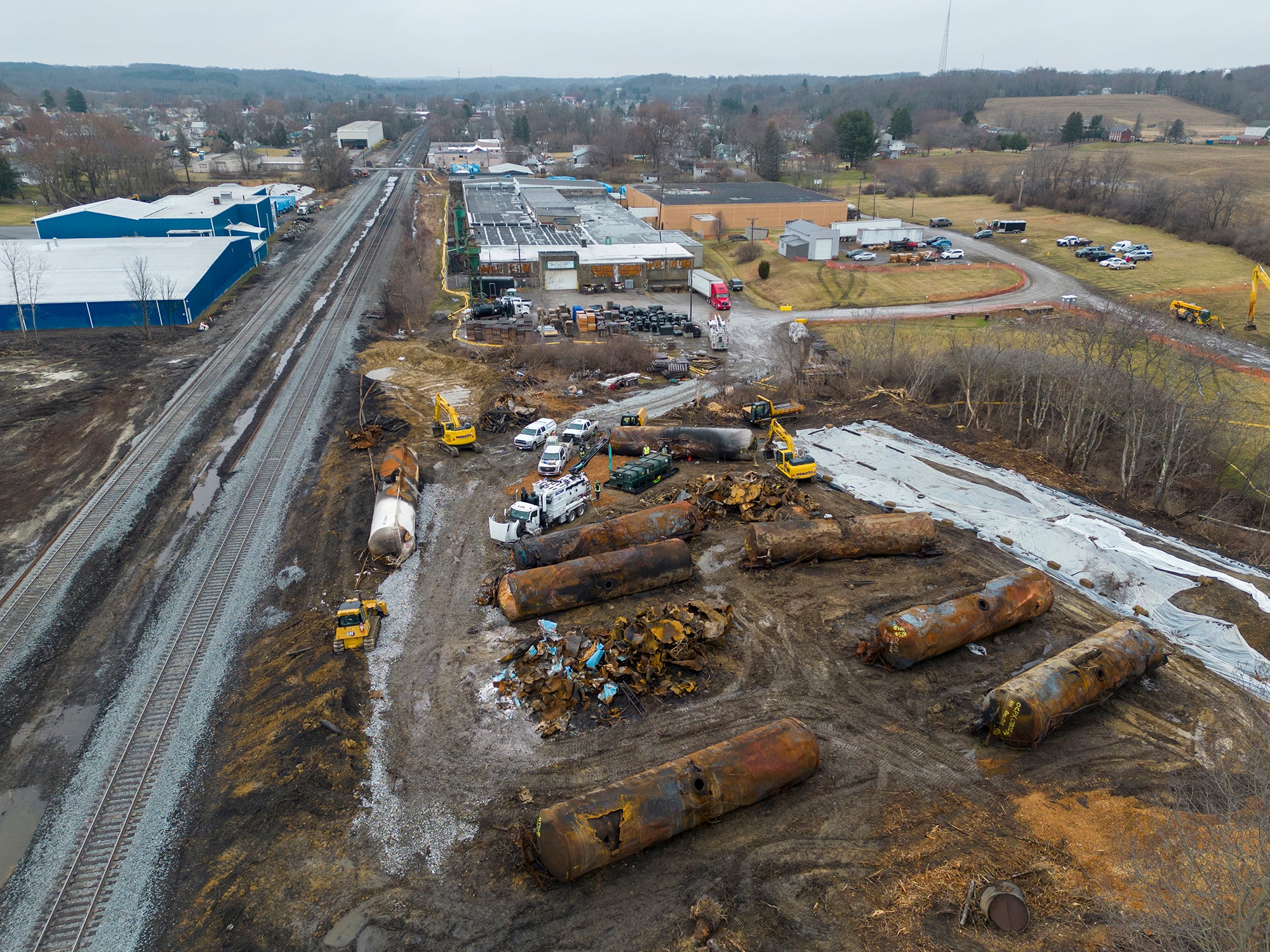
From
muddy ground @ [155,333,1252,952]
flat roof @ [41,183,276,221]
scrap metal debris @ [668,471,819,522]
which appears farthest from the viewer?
flat roof @ [41,183,276,221]

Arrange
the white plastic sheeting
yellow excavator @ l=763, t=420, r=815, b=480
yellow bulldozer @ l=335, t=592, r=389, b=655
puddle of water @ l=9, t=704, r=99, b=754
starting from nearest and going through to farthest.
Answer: puddle of water @ l=9, t=704, r=99, b=754 → yellow bulldozer @ l=335, t=592, r=389, b=655 → the white plastic sheeting → yellow excavator @ l=763, t=420, r=815, b=480

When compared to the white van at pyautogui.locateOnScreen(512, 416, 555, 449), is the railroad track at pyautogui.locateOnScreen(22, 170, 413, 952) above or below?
below

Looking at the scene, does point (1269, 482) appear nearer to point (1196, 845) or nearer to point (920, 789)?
point (1196, 845)

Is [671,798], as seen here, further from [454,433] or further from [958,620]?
[454,433]

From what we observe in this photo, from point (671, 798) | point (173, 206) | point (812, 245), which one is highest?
point (173, 206)

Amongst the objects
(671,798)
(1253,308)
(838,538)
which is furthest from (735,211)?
(671,798)

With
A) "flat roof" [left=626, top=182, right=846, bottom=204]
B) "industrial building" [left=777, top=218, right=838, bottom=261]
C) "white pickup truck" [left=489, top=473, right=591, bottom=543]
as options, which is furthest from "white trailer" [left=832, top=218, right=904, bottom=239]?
"white pickup truck" [left=489, top=473, right=591, bottom=543]

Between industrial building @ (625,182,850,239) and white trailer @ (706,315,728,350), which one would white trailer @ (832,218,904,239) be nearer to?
industrial building @ (625,182,850,239)

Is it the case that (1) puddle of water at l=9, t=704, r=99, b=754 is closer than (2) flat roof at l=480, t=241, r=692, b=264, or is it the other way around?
(1) puddle of water at l=9, t=704, r=99, b=754

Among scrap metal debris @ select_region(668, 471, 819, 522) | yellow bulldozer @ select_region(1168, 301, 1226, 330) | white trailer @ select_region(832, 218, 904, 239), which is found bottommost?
scrap metal debris @ select_region(668, 471, 819, 522)
